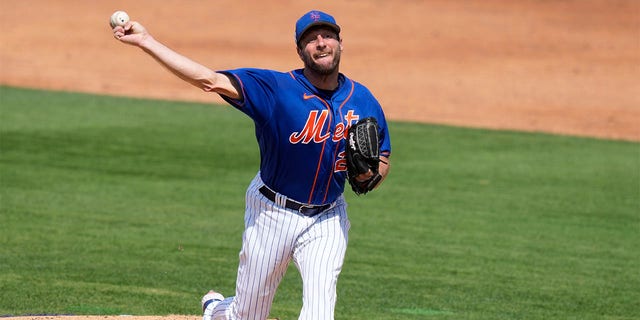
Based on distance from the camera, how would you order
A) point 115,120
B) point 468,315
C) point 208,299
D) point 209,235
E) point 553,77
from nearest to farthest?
1. point 208,299
2. point 468,315
3. point 209,235
4. point 115,120
5. point 553,77

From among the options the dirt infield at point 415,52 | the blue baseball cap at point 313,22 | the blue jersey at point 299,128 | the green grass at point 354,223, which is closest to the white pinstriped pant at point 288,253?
the blue jersey at point 299,128

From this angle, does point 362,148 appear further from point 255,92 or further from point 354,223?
point 354,223

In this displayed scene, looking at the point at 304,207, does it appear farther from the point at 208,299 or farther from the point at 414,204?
the point at 414,204

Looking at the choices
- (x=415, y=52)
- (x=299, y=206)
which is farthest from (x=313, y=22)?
(x=415, y=52)

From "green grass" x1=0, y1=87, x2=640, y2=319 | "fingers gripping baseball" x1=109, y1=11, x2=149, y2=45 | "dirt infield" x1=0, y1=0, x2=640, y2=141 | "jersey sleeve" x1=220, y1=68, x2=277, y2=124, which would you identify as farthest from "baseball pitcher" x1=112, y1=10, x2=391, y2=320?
"dirt infield" x1=0, y1=0, x2=640, y2=141

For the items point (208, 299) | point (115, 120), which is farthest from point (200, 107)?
point (208, 299)

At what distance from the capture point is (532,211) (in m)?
12.0

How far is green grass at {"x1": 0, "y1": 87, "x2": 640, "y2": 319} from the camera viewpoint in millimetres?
8391

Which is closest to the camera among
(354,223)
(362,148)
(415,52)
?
(362,148)

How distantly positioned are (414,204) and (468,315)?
4138 millimetres

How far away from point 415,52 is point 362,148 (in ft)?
77.0

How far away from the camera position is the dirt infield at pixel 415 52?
22047 mm

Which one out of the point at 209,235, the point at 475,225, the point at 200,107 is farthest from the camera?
the point at 200,107

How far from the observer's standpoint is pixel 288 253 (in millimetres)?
5918
